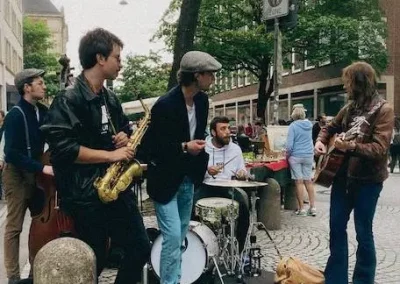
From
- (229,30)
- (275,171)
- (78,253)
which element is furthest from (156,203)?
(229,30)

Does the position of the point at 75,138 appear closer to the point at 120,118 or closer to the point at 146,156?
the point at 120,118

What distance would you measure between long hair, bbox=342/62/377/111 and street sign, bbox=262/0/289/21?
6.44 metres

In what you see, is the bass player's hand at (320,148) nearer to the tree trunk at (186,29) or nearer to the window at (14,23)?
the tree trunk at (186,29)

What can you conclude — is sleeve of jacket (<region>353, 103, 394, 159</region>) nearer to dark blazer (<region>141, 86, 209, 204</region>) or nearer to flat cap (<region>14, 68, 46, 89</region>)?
dark blazer (<region>141, 86, 209, 204</region>)

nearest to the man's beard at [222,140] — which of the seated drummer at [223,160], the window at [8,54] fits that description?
the seated drummer at [223,160]

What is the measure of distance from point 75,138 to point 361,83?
8.39ft

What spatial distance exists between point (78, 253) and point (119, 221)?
0.35m

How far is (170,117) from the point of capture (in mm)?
4445

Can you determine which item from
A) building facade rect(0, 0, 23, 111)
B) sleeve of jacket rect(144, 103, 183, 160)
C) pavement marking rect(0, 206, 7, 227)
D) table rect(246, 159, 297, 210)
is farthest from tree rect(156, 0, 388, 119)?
sleeve of jacket rect(144, 103, 183, 160)

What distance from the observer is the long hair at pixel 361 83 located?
4.99 m

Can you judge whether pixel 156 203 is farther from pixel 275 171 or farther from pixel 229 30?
pixel 229 30

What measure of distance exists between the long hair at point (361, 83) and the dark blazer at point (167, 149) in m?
1.48

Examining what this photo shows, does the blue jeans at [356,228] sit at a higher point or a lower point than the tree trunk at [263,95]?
lower

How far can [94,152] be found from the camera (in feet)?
11.7
